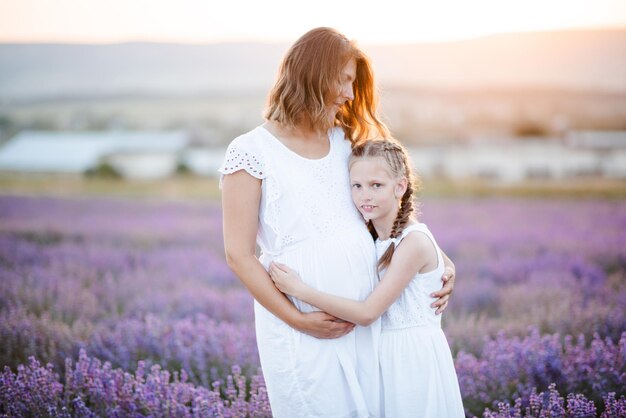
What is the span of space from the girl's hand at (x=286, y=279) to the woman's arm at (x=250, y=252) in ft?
0.09

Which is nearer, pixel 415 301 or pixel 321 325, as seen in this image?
pixel 321 325

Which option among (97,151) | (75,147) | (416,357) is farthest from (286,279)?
(75,147)

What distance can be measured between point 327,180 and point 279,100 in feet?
1.20

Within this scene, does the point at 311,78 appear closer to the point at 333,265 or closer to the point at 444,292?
the point at 333,265

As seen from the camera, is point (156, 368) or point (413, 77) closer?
point (156, 368)

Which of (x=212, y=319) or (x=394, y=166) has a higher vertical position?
(x=394, y=166)

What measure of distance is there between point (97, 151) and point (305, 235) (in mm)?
28567

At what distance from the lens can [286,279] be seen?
2.29 m

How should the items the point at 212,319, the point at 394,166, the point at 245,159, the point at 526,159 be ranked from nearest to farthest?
the point at 245,159 < the point at 394,166 < the point at 212,319 < the point at 526,159

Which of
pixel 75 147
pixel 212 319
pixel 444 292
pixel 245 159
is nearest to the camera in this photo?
pixel 245 159

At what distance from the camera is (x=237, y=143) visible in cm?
230

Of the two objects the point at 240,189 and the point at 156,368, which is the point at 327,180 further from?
the point at 156,368

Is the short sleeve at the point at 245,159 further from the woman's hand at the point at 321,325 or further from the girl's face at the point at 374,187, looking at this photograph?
the woman's hand at the point at 321,325

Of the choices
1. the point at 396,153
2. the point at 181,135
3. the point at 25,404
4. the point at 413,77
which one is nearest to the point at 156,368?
the point at 25,404
